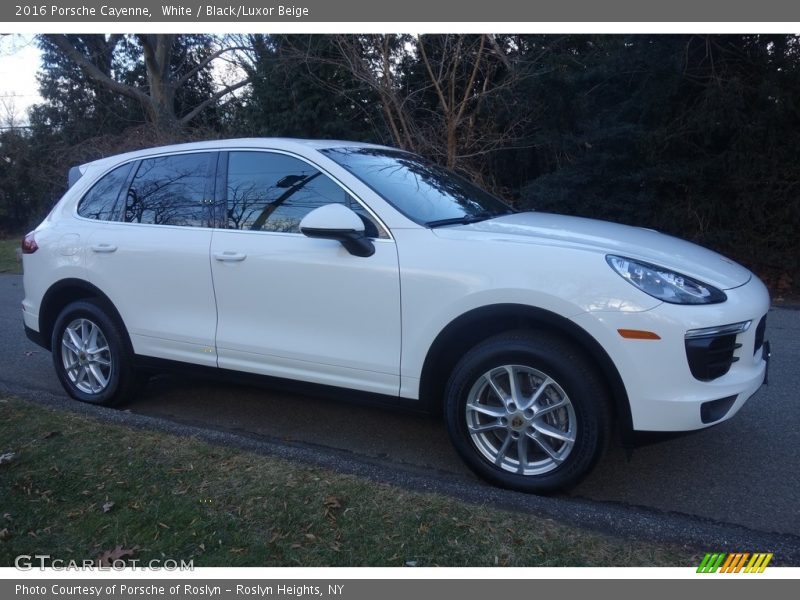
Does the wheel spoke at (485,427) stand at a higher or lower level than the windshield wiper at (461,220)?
lower

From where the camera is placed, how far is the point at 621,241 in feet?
12.4

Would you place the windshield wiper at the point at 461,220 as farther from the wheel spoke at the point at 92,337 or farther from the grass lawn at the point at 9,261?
the grass lawn at the point at 9,261

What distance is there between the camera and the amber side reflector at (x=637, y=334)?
3.27m

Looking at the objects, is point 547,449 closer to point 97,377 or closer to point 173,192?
point 173,192

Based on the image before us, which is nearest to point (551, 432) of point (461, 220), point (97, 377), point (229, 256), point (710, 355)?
point (710, 355)

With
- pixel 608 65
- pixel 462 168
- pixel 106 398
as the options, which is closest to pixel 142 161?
pixel 106 398

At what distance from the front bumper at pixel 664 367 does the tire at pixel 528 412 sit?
0.55ft

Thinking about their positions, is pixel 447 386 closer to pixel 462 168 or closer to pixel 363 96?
pixel 462 168

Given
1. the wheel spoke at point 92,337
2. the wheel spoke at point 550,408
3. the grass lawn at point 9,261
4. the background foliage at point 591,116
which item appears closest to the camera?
the wheel spoke at point 550,408

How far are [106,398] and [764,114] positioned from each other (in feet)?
29.4

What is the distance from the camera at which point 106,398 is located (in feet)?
16.9

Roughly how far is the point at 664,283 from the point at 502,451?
3.76 feet

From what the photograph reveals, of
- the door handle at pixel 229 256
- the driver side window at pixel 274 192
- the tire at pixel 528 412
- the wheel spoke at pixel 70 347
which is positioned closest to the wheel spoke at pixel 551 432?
the tire at pixel 528 412

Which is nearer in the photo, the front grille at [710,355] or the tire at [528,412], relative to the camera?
the front grille at [710,355]
